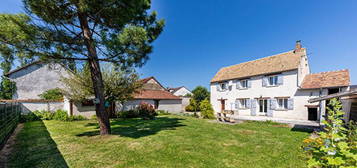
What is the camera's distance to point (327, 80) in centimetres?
1248

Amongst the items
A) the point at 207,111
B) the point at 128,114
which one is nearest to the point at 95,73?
the point at 128,114

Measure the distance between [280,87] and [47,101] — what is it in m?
22.6

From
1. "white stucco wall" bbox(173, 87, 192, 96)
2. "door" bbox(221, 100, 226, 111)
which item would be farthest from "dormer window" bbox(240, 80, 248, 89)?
"white stucco wall" bbox(173, 87, 192, 96)

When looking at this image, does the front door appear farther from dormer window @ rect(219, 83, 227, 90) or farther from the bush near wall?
the bush near wall

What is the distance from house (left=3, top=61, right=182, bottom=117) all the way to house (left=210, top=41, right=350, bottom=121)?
852 cm

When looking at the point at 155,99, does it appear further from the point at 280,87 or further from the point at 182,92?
the point at 182,92

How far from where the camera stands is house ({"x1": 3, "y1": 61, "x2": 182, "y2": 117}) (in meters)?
13.0

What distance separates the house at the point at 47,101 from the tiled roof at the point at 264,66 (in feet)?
27.5

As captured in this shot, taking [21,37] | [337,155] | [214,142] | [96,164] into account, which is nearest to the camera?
[337,155]

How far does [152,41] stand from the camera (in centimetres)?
705

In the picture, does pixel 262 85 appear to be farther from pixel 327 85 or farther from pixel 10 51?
pixel 10 51

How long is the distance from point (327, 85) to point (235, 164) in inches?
542

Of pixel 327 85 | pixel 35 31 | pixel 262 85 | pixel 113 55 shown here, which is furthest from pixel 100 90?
pixel 327 85

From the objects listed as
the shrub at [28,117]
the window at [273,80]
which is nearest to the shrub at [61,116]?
the shrub at [28,117]
